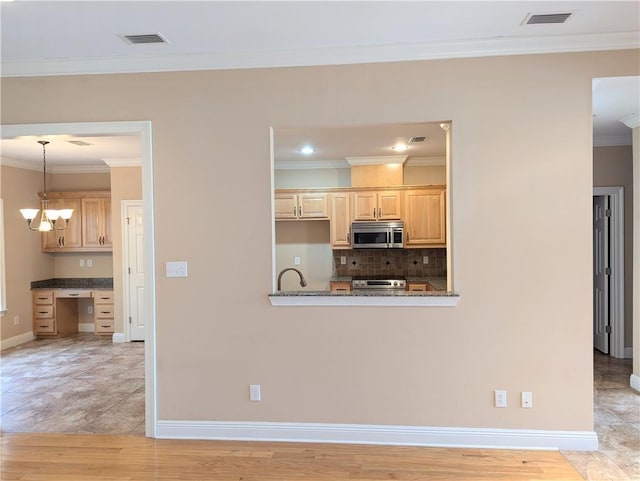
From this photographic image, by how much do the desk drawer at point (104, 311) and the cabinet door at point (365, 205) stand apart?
4.02m

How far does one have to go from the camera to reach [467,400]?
9.65 feet

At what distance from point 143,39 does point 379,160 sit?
3.90 m

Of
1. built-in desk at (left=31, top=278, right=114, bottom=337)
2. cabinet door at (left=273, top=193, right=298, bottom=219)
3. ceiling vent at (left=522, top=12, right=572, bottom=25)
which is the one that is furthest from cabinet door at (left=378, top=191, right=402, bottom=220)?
built-in desk at (left=31, top=278, right=114, bottom=337)

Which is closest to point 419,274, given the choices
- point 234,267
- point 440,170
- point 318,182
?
point 440,170

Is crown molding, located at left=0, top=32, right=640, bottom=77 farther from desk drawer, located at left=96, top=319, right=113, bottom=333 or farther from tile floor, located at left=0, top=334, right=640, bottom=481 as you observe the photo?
desk drawer, located at left=96, top=319, right=113, bottom=333

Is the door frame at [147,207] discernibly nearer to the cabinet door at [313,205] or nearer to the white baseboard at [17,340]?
the cabinet door at [313,205]

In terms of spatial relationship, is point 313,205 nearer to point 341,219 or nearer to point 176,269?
point 341,219

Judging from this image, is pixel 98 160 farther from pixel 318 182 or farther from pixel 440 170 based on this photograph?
pixel 440 170

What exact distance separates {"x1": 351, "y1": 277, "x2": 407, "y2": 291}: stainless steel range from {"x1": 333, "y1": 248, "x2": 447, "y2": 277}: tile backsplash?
0.43 meters

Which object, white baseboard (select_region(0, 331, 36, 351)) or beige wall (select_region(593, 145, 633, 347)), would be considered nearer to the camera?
beige wall (select_region(593, 145, 633, 347))

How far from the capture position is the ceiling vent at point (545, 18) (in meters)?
2.49

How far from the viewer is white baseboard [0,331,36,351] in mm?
5999

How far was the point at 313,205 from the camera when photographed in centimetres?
617

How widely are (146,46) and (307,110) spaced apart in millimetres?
A: 1153
